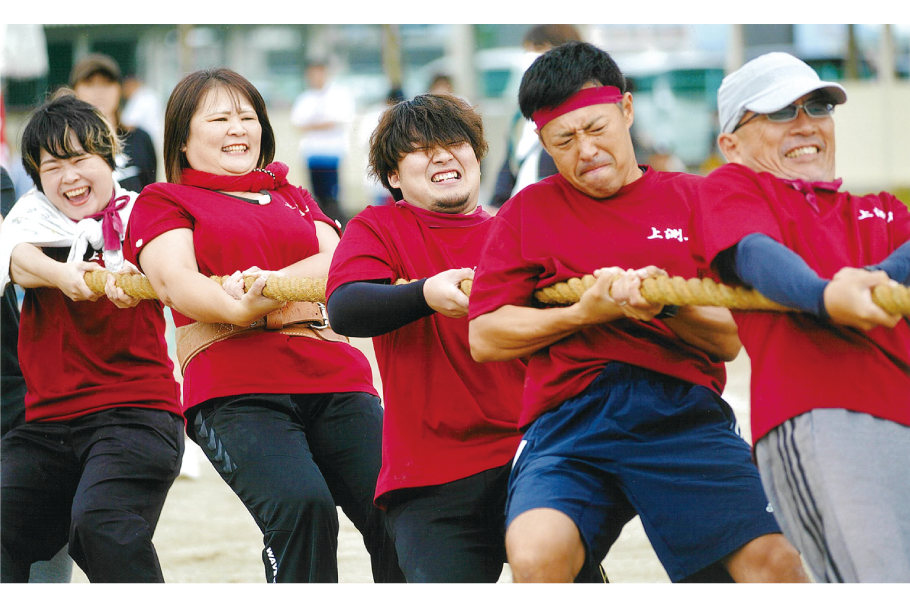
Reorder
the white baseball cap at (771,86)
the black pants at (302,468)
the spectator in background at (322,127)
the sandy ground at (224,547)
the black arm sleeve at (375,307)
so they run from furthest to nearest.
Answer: the spectator in background at (322,127) < the sandy ground at (224,547) < the black pants at (302,468) < the black arm sleeve at (375,307) < the white baseball cap at (771,86)

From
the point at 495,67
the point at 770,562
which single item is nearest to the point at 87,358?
the point at 770,562

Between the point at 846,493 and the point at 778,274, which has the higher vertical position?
the point at 778,274

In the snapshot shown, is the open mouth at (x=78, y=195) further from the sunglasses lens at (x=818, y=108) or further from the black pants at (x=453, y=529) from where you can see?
the sunglasses lens at (x=818, y=108)

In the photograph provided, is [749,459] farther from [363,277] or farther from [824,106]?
[363,277]

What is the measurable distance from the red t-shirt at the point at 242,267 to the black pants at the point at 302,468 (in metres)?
0.05

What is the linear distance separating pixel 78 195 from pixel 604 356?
1981 mm

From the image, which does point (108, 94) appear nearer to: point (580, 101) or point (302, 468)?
point (302, 468)

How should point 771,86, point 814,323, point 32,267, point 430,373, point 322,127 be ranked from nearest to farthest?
point 814,323, point 771,86, point 430,373, point 32,267, point 322,127

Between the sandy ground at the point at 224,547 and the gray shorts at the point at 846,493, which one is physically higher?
the gray shorts at the point at 846,493

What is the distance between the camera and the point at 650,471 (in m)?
2.48

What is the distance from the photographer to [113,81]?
20.2ft

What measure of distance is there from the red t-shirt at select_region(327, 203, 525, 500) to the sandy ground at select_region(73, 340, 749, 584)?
1687 millimetres

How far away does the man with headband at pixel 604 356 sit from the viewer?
2443mm

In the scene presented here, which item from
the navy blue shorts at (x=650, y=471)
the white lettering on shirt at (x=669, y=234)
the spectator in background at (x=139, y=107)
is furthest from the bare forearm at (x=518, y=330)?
the spectator in background at (x=139, y=107)
